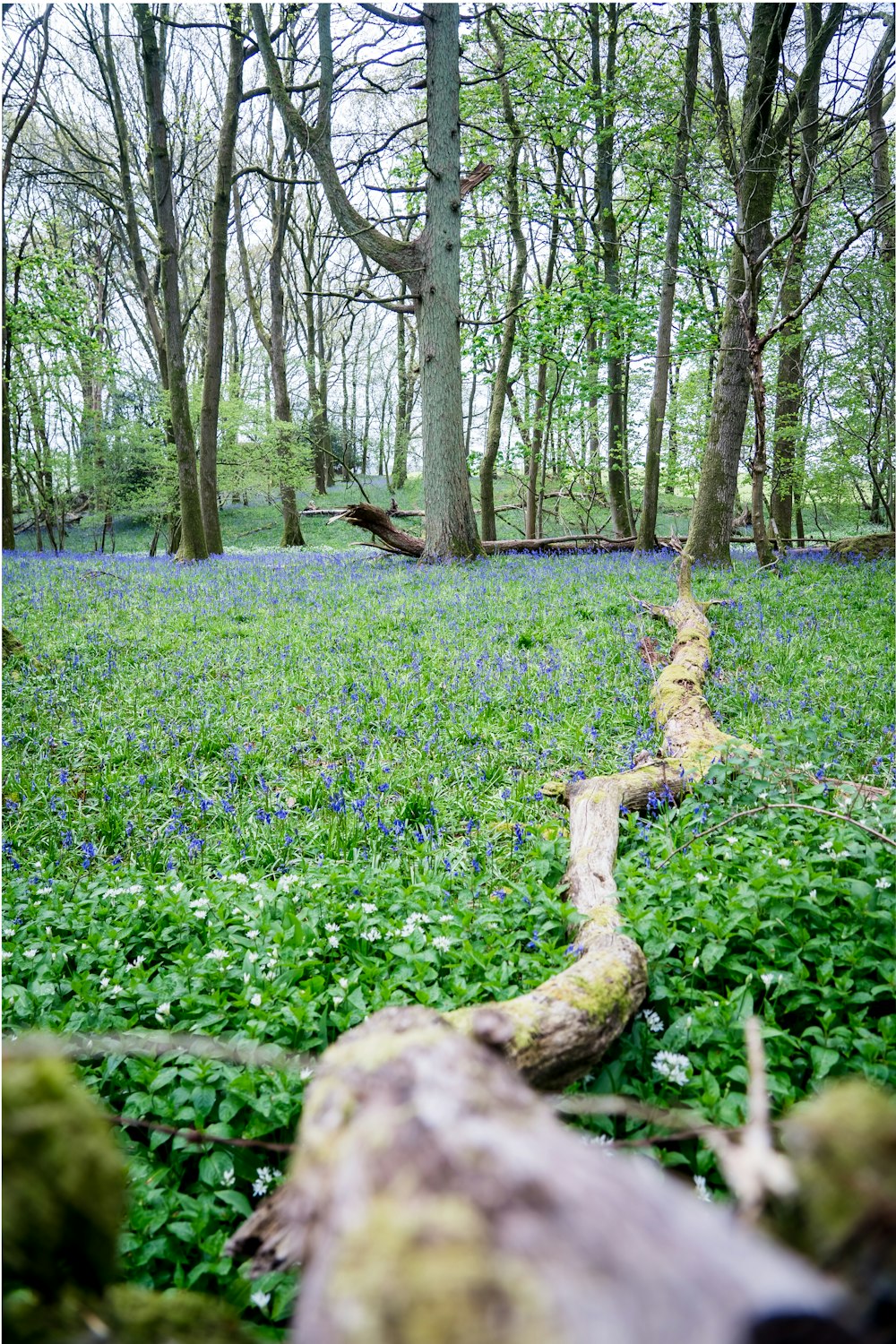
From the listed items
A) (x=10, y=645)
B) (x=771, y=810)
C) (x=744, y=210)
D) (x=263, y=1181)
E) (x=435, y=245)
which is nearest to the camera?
(x=263, y=1181)

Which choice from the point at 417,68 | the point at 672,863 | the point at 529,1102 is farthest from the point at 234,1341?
→ the point at 417,68

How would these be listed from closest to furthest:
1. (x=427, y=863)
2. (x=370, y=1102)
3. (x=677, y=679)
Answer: (x=370, y=1102), (x=427, y=863), (x=677, y=679)

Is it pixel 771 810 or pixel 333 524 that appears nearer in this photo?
pixel 771 810

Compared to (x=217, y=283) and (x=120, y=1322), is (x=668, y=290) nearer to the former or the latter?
(x=217, y=283)

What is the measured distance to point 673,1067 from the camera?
88.7 inches

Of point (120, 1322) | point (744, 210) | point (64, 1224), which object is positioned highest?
point (744, 210)

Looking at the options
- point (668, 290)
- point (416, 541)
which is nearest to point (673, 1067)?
point (416, 541)


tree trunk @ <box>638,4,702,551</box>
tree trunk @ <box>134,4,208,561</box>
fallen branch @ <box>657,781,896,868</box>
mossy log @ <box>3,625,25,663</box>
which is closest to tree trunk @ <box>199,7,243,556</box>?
tree trunk @ <box>134,4,208,561</box>

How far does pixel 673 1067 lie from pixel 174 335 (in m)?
18.2

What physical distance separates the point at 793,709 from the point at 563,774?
2097 mm

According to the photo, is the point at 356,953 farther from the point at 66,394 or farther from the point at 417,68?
the point at 66,394

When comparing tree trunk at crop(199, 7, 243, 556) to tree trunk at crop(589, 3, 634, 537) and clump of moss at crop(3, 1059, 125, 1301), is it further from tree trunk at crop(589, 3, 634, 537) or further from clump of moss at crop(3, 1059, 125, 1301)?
clump of moss at crop(3, 1059, 125, 1301)

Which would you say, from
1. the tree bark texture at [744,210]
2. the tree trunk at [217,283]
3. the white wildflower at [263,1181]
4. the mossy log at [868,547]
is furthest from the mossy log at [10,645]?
the mossy log at [868,547]

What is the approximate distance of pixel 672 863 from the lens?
3430 millimetres
